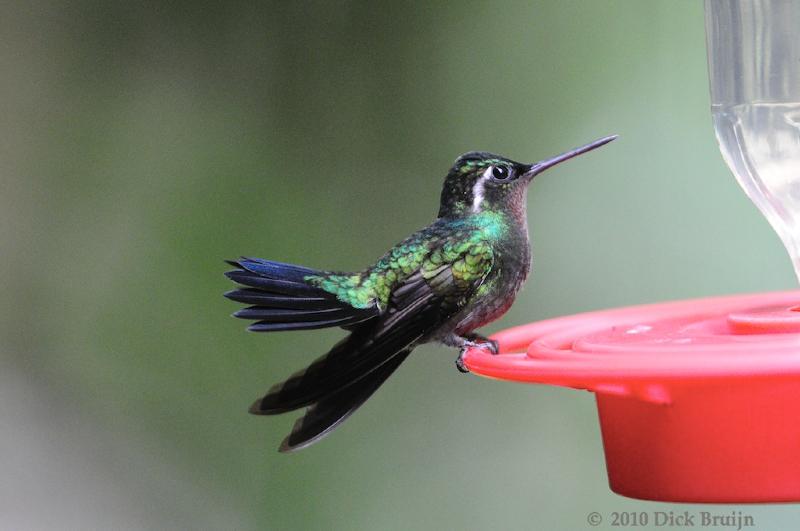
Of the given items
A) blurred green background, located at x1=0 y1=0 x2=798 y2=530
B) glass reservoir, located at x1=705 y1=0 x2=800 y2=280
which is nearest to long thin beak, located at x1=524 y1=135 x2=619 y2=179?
glass reservoir, located at x1=705 y1=0 x2=800 y2=280

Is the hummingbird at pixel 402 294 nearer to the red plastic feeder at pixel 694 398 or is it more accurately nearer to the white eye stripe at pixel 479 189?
the white eye stripe at pixel 479 189

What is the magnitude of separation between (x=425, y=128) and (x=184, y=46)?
1052mm

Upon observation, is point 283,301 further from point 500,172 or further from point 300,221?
point 300,221

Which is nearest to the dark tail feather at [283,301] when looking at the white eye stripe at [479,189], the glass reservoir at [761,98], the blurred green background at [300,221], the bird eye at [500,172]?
the white eye stripe at [479,189]

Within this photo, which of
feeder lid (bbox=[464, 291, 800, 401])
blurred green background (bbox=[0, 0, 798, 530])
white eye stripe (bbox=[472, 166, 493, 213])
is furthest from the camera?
blurred green background (bbox=[0, 0, 798, 530])

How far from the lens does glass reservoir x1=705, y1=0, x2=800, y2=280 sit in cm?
229

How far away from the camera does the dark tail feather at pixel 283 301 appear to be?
2.22m

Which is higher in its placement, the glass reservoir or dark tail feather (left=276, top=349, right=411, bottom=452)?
the glass reservoir

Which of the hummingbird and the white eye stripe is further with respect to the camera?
the white eye stripe

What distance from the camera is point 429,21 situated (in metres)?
4.63

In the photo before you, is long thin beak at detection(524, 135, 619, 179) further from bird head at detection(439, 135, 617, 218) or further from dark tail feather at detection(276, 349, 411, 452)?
dark tail feather at detection(276, 349, 411, 452)

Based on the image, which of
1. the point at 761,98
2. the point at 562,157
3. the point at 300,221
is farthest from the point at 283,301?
the point at 300,221

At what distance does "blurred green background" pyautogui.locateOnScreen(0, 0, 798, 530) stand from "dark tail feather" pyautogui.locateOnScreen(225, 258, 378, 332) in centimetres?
176

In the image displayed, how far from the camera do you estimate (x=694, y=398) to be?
165 centimetres
